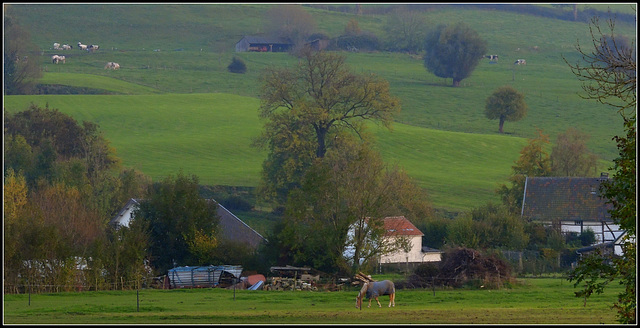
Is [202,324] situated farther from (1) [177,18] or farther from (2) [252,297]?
(1) [177,18]

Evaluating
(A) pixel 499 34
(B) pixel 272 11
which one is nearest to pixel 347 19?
(B) pixel 272 11

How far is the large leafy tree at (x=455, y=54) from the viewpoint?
408ft

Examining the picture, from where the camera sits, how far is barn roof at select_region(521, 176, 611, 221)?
5405 centimetres

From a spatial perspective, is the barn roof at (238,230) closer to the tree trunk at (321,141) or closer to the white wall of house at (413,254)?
the white wall of house at (413,254)

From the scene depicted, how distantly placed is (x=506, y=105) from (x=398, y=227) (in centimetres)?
5500

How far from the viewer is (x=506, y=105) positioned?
93875 mm

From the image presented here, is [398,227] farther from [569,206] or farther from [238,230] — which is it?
[569,206]

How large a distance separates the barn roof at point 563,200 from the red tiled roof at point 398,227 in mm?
8999

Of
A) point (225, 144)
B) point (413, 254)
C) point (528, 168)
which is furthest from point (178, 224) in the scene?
point (225, 144)

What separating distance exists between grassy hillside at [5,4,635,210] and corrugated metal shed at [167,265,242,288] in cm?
2968

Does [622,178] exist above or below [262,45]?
below

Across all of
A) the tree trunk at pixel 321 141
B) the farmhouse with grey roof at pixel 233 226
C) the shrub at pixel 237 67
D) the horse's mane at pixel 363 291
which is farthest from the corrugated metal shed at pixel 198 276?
the shrub at pixel 237 67

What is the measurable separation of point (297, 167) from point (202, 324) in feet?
148

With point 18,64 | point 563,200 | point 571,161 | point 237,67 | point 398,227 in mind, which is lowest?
point 398,227
